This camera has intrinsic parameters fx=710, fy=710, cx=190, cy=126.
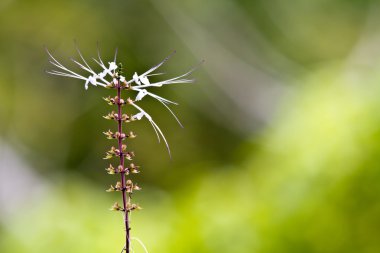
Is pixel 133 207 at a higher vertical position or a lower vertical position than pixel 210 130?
lower

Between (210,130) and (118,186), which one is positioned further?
(210,130)

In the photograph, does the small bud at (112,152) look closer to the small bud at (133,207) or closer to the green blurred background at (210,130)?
the small bud at (133,207)

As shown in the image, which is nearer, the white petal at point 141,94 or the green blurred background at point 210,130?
the white petal at point 141,94

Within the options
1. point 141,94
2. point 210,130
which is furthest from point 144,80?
point 210,130

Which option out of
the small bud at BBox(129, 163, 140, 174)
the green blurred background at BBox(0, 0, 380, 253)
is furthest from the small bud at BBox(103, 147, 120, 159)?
the green blurred background at BBox(0, 0, 380, 253)

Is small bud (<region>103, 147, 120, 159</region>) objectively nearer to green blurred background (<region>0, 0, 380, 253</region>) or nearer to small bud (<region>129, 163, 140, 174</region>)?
small bud (<region>129, 163, 140, 174</region>)

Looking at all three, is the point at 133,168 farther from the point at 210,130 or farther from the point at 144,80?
the point at 210,130

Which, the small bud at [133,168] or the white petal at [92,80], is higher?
the white petal at [92,80]

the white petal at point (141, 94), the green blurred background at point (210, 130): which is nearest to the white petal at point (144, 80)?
the white petal at point (141, 94)

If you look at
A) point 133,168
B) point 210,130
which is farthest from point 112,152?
point 210,130
